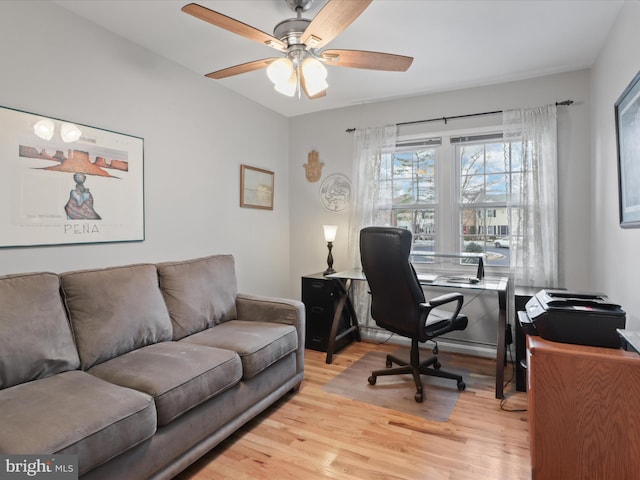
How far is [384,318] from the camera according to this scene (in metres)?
2.75

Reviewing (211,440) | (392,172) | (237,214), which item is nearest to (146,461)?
(211,440)

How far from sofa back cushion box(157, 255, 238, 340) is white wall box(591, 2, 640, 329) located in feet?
8.16

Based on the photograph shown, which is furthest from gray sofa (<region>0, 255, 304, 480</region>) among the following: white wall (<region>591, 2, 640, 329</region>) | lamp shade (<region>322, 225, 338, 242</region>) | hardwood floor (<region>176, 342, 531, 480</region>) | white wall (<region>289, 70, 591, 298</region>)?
white wall (<region>591, 2, 640, 329</region>)

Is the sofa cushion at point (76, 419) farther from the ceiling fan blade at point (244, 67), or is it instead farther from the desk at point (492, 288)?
the desk at point (492, 288)

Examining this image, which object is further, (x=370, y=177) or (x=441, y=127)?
(x=370, y=177)

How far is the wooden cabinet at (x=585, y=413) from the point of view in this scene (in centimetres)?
143

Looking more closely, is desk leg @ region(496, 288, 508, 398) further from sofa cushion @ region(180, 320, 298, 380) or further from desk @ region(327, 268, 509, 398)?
sofa cushion @ region(180, 320, 298, 380)

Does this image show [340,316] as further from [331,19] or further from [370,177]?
[331,19]

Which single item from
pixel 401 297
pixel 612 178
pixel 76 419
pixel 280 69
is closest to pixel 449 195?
pixel 612 178

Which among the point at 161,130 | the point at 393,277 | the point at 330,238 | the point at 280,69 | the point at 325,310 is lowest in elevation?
the point at 325,310

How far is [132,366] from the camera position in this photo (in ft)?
6.07

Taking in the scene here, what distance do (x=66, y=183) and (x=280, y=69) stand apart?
144cm

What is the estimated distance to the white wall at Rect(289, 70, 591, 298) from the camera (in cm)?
302

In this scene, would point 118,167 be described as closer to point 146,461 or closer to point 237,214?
point 237,214
